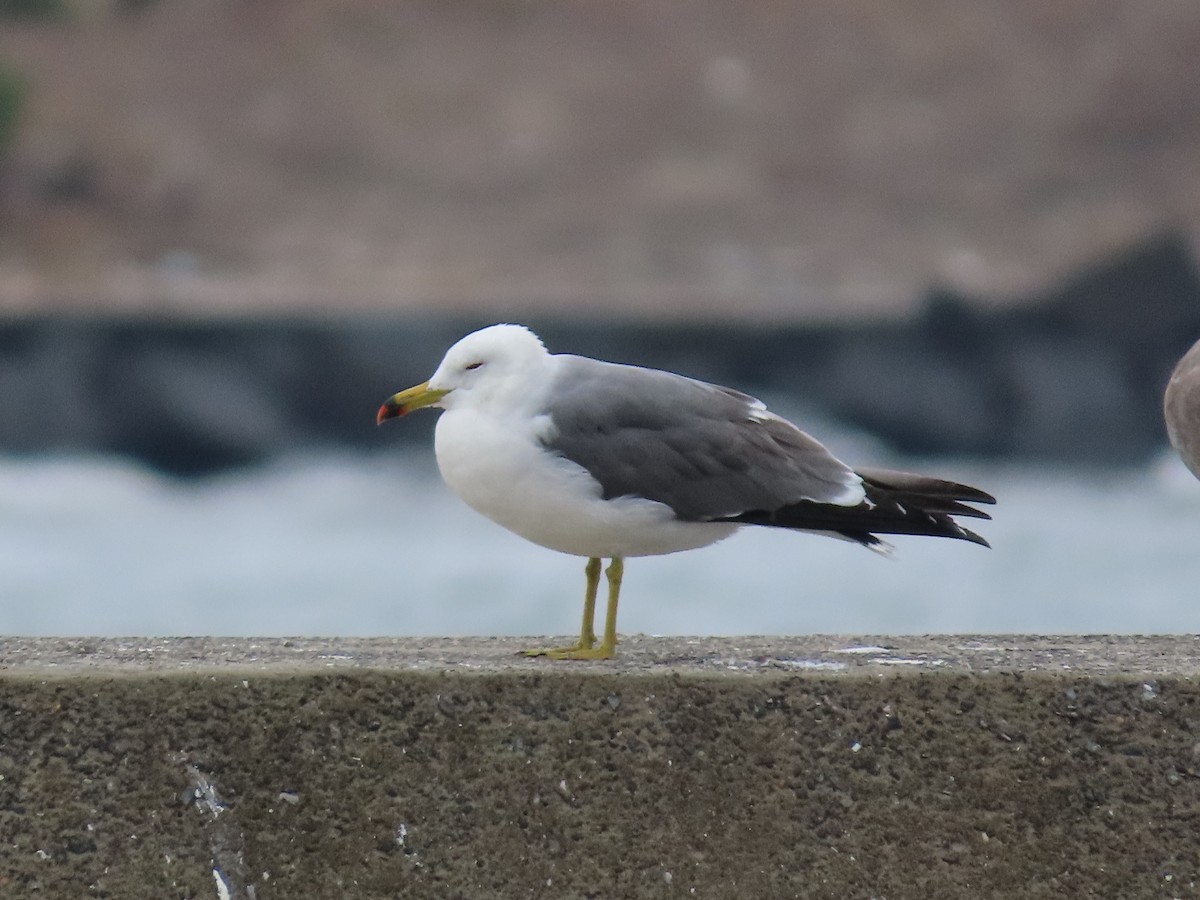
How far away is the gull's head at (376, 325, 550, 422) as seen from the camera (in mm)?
3258

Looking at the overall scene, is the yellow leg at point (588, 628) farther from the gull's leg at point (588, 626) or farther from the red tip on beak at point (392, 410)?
the red tip on beak at point (392, 410)

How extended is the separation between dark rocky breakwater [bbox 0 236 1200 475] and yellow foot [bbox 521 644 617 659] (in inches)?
577

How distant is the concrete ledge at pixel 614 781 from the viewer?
2742 mm

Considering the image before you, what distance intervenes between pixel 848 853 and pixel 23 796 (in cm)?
117

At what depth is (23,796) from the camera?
2.73m

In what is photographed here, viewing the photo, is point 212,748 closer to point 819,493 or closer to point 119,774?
point 119,774

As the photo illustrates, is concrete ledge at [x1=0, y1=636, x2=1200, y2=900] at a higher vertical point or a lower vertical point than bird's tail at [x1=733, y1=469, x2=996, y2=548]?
lower

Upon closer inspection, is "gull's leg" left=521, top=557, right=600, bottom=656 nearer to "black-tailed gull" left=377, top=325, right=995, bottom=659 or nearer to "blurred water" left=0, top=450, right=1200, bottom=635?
"black-tailed gull" left=377, top=325, right=995, bottom=659

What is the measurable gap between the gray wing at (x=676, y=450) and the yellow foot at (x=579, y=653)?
0.25m

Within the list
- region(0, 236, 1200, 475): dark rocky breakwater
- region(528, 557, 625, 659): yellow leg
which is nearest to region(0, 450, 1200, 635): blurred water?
region(0, 236, 1200, 475): dark rocky breakwater


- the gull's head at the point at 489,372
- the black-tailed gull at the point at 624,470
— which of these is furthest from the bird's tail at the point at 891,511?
the gull's head at the point at 489,372

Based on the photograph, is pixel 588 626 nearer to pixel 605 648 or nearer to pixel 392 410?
pixel 605 648

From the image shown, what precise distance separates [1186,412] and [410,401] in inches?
66.2

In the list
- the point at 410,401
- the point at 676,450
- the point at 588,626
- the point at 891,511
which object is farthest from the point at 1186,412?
the point at 410,401
